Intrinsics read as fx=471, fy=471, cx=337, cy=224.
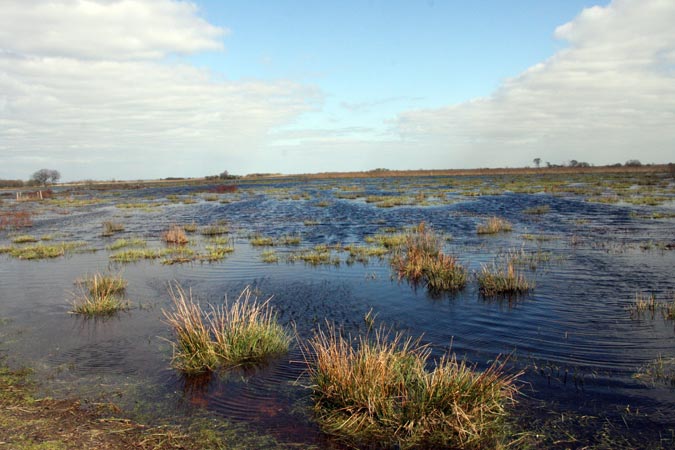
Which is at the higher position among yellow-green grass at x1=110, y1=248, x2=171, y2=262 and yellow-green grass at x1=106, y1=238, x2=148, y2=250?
yellow-green grass at x1=106, y1=238, x2=148, y2=250

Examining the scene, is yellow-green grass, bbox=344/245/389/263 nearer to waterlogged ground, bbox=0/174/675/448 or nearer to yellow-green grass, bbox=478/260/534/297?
waterlogged ground, bbox=0/174/675/448

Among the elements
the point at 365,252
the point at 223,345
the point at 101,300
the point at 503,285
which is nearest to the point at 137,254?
the point at 101,300

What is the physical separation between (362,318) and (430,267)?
13.5 feet

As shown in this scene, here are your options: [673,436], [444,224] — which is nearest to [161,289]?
[673,436]

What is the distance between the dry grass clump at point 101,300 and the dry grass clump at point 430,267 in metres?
8.94

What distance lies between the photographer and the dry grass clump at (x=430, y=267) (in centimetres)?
1451

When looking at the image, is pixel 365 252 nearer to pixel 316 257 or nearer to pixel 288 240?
pixel 316 257

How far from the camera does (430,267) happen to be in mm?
15281

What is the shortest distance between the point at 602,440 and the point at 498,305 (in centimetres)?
632

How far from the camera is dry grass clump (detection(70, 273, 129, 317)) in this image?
42.1 ft

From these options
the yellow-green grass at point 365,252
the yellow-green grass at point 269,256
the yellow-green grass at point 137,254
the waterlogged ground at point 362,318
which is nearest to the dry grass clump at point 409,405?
the waterlogged ground at point 362,318

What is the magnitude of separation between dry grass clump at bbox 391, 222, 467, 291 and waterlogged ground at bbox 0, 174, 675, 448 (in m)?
0.50

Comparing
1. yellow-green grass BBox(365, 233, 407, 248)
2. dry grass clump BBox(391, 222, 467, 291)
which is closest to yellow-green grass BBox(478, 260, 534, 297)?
dry grass clump BBox(391, 222, 467, 291)

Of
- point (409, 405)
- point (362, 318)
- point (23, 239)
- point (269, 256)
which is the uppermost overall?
point (23, 239)
